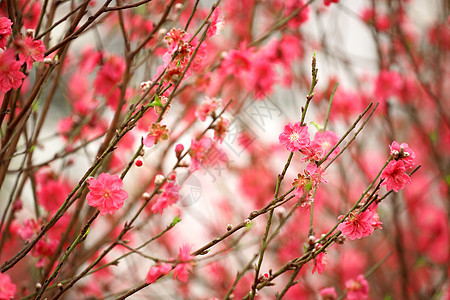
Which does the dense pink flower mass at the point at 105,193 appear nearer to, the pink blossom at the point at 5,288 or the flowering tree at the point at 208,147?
the flowering tree at the point at 208,147

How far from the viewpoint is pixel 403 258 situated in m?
2.17

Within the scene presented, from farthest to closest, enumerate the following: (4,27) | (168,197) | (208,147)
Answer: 1. (208,147)
2. (168,197)
3. (4,27)

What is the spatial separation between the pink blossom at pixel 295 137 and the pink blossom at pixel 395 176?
7.6 inches

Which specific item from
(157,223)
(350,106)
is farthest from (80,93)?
(350,106)

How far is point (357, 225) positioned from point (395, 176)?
5.7 inches

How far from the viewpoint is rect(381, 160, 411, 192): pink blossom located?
109cm

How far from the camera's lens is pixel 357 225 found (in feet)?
3.67

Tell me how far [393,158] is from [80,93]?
2.20m

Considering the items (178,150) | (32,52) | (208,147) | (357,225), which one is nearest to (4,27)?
(32,52)

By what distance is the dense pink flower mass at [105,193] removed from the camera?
3.70 ft

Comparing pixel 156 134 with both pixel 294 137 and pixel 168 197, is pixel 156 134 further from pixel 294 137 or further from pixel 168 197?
pixel 294 137

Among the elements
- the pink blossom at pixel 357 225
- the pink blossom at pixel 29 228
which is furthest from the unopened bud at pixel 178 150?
the pink blossom at pixel 29 228

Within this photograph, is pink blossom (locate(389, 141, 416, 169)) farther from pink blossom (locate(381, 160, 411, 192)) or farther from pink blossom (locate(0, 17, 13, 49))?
pink blossom (locate(0, 17, 13, 49))

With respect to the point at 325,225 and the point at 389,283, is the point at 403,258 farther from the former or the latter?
the point at 325,225
